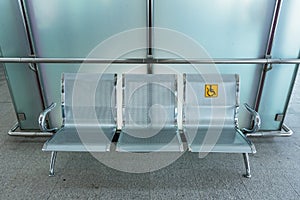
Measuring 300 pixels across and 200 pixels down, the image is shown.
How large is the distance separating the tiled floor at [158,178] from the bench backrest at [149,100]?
46 cm

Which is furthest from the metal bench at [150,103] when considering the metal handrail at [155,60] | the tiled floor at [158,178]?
the tiled floor at [158,178]

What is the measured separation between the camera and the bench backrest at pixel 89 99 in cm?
219

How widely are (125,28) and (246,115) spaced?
5.42ft

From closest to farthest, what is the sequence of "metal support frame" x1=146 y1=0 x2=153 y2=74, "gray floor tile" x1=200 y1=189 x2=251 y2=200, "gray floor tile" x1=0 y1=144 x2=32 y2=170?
"gray floor tile" x1=200 y1=189 x2=251 y2=200
"metal support frame" x1=146 y1=0 x2=153 y2=74
"gray floor tile" x1=0 y1=144 x2=32 y2=170

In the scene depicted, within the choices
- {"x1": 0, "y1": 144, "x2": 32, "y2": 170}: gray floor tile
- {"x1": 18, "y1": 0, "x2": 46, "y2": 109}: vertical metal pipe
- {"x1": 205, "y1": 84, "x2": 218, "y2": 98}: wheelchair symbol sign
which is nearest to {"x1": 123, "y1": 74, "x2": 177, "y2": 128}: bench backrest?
{"x1": 205, "y1": 84, "x2": 218, "y2": 98}: wheelchair symbol sign

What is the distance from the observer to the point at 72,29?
221cm

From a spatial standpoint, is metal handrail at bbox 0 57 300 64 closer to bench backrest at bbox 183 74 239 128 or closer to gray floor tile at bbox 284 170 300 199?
bench backrest at bbox 183 74 239 128

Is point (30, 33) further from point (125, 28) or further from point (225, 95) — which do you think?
point (225, 95)

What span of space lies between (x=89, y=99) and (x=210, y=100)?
46.7 inches

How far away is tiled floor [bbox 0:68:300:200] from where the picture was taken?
1.83m

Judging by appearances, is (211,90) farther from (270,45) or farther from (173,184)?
(173,184)

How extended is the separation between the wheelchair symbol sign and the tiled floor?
63cm

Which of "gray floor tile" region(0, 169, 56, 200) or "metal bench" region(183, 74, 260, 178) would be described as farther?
"metal bench" region(183, 74, 260, 178)

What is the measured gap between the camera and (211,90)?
7.18 feet
